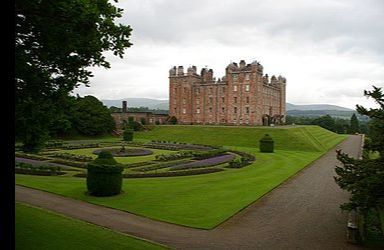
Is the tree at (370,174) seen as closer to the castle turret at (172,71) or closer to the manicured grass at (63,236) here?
the manicured grass at (63,236)

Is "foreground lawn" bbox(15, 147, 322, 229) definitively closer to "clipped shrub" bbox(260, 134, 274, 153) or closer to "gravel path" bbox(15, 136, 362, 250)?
"gravel path" bbox(15, 136, 362, 250)

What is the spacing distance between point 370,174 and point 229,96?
61.5 m

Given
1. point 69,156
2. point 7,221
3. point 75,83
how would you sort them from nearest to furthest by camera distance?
point 7,221 < point 75,83 < point 69,156

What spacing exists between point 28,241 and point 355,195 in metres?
9.62

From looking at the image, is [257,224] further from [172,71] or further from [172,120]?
[172,71]

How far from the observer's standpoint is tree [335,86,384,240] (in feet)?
35.0

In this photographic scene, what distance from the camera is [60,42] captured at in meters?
8.64

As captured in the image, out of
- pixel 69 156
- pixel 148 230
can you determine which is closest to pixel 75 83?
pixel 148 230

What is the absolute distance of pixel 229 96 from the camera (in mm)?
72125

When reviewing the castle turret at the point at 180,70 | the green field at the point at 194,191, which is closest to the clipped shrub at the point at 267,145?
the green field at the point at 194,191

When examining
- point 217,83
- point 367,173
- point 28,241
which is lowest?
point 28,241

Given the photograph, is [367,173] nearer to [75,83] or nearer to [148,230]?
[148,230]

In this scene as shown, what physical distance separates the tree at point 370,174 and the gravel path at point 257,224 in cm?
198

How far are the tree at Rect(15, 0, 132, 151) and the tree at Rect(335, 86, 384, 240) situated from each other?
8125 mm
